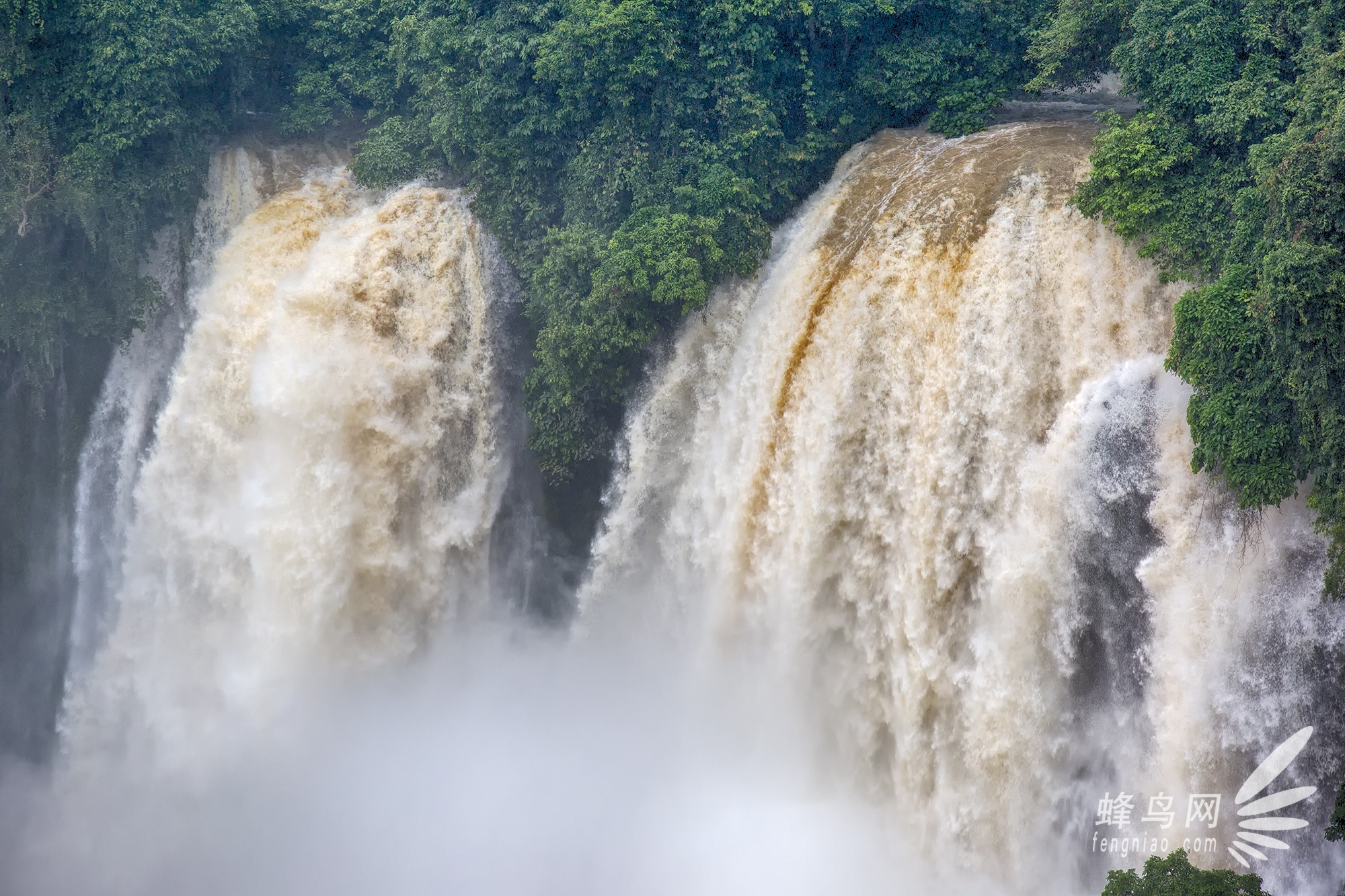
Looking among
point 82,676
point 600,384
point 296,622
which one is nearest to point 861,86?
point 600,384

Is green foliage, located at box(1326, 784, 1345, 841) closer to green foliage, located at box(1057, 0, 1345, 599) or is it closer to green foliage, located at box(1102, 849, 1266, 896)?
green foliage, located at box(1102, 849, 1266, 896)

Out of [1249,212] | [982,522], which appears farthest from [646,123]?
[1249,212]

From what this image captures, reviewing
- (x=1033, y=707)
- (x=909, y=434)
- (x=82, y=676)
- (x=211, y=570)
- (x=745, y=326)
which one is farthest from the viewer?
(x=82, y=676)

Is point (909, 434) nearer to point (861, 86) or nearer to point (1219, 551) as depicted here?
point (1219, 551)

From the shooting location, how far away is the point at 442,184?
1617 centimetres

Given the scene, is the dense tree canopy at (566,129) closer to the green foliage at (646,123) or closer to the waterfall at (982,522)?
the green foliage at (646,123)

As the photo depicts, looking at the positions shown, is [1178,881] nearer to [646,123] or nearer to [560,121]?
[646,123]

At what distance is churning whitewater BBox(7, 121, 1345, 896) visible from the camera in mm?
10852

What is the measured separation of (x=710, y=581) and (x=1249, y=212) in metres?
7.25

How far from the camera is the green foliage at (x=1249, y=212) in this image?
30.9ft

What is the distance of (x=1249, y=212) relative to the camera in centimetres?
1059

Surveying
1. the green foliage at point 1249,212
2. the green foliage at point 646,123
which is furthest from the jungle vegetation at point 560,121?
the green foliage at point 1249,212

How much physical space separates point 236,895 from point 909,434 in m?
10.2

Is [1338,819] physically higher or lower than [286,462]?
lower
